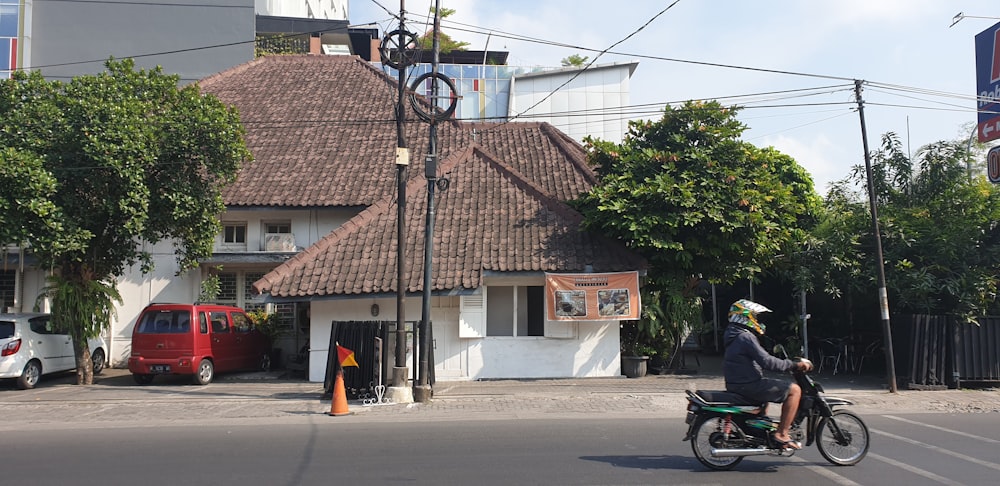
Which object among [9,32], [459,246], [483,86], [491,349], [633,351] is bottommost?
[633,351]

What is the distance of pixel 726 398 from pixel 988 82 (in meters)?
13.9

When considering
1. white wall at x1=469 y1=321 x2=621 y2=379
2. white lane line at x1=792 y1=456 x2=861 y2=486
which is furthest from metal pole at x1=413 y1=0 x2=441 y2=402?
white lane line at x1=792 y1=456 x2=861 y2=486

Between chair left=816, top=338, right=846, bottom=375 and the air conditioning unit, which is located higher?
the air conditioning unit

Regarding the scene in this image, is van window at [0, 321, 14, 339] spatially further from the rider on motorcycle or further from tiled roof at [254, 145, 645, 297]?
the rider on motorcycle

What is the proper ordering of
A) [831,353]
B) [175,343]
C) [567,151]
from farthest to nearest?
[567,151]
[831,353]
[175,343]

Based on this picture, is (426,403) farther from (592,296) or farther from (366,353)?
(592,296)

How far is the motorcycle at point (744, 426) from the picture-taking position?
770 cm

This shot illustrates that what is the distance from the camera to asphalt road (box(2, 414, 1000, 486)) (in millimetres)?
7586

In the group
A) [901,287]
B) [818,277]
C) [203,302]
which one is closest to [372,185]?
[203,302]

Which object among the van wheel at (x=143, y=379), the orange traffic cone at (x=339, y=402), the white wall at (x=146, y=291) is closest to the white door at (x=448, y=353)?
the orange traffic cone at (x=339, y=402)

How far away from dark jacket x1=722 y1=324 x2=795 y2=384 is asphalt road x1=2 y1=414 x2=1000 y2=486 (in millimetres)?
1004

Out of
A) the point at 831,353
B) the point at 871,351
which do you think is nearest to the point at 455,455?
the point at 831,353

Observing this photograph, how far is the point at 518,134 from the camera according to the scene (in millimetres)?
23453

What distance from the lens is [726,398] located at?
7812 mm
